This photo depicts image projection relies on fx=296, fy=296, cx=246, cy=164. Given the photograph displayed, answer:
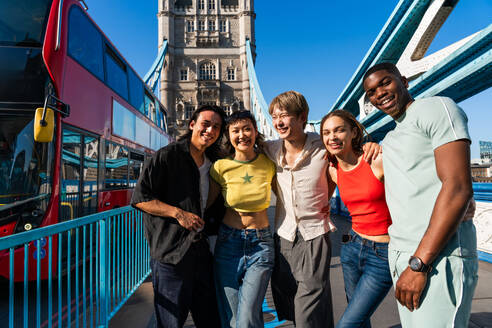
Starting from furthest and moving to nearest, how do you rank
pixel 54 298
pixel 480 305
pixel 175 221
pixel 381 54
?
pixel 381 54, pixel 54 298, pixel 480 305, pixel 175 221

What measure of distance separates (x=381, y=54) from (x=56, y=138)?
670 inches

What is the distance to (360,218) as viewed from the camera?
150 centimetres

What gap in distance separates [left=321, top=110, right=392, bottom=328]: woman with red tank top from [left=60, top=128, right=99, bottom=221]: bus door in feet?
10.1

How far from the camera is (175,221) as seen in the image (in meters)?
1.60

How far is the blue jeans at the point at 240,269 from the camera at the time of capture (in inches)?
61.5

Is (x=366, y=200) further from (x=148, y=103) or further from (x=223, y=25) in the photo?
(x=223, y=25)

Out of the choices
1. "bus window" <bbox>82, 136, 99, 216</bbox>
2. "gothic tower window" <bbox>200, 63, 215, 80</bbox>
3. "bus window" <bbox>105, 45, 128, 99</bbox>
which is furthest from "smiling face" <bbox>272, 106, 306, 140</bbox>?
"gothic tower window" <bbox>200, 63, 215, 80</bbox>

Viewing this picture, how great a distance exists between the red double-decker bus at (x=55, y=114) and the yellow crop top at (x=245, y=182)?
2339 millimetres

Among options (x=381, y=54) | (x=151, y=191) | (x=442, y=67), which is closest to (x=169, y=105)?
(x=381, y=54)

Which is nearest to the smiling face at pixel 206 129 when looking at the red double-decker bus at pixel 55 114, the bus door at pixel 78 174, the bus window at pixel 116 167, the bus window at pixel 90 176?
the red double-decker bus at pixel 55 114

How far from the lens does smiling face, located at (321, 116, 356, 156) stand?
5.08 ft

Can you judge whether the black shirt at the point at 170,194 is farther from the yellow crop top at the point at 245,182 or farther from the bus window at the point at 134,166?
the bus window at the point at 134,166

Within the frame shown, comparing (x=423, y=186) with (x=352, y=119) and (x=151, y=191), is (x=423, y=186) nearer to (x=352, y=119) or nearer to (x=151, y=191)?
(x=352, y=119)

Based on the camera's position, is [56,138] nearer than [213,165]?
No
